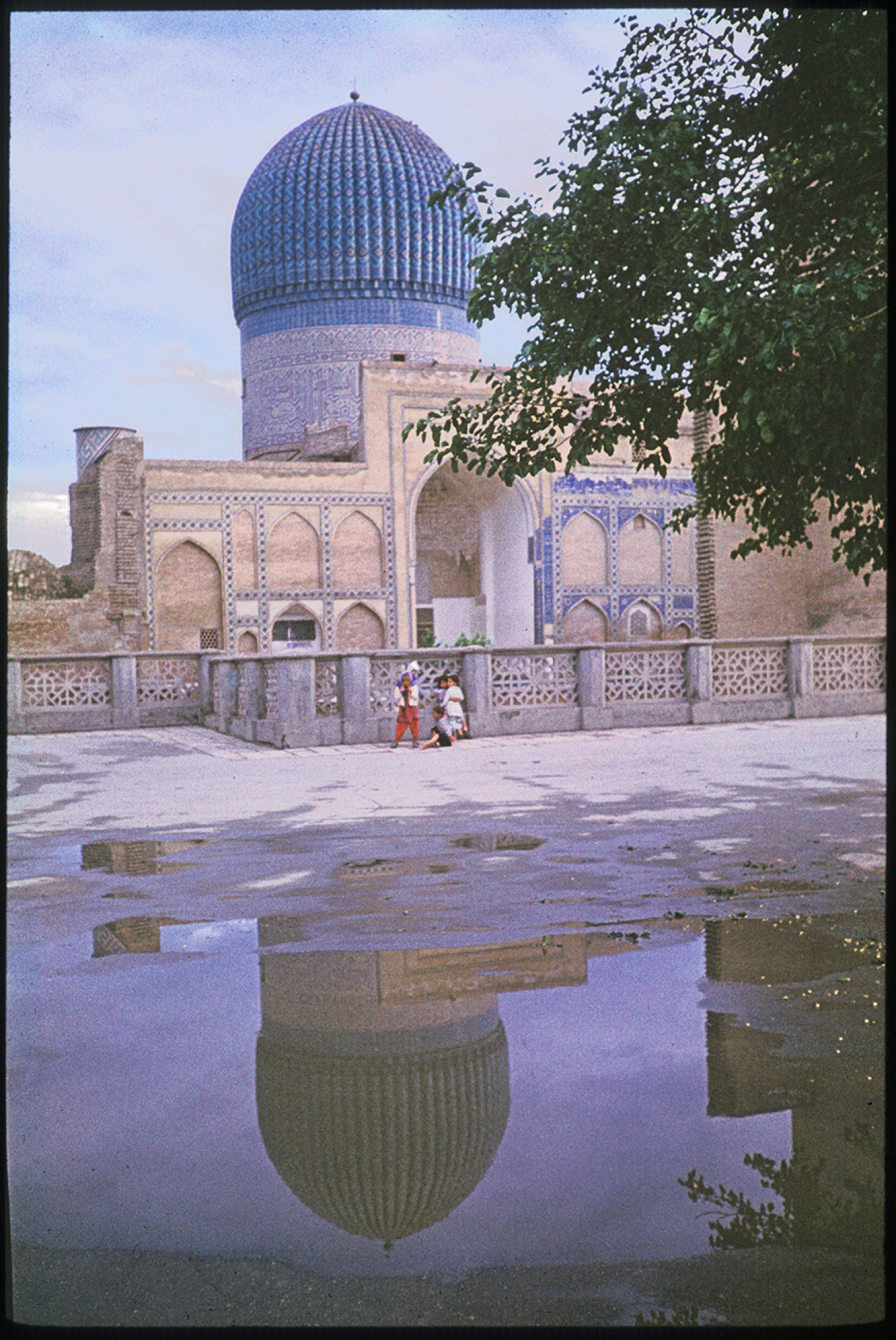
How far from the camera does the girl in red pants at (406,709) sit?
11951 mm

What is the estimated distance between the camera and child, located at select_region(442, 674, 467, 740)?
39.5 feet

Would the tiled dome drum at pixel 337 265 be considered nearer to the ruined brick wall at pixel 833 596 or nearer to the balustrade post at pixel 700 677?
the ruined brick wall at pixel 833 596

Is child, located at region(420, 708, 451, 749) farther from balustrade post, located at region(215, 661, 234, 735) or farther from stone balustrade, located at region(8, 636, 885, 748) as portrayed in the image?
balustrade post, located at region(215, 661, 234, 735)

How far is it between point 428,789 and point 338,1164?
20.2 ft

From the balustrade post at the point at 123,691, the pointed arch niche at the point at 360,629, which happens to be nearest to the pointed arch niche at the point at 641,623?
the pointed arch niche at the point at 360,629

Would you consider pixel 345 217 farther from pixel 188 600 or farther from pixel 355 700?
pixel 355 700

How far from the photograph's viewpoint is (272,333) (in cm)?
2947

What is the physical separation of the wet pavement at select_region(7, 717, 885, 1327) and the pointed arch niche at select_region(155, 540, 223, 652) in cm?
1742

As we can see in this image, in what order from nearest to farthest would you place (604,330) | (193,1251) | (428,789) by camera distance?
(193,1251), (604,330), (428,789)

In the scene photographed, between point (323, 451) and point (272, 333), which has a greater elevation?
point (272, 333)

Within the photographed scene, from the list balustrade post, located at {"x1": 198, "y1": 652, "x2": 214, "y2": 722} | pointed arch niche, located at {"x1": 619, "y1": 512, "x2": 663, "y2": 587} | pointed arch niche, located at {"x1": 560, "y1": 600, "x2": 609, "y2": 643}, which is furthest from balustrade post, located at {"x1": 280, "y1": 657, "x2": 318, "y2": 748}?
pointed arch niche, located at {"x1": 619, "y1": 512, "x2": 663, "y2": 587}

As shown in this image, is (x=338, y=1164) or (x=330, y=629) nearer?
(x=338, y=1164)

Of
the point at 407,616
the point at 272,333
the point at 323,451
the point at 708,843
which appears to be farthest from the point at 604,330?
the point at 272,333

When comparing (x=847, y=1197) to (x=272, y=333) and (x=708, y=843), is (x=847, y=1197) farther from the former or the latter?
(x=272, y=333)
